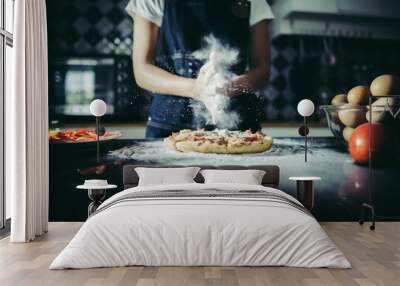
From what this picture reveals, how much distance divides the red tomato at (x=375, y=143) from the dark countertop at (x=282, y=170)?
120 millimetres

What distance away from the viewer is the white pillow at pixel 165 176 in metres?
6.96

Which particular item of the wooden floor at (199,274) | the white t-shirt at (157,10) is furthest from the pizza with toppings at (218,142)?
the wooden floor at (199,274)

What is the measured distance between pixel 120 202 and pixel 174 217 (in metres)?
0.69

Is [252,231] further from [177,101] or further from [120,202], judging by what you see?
[177,101]

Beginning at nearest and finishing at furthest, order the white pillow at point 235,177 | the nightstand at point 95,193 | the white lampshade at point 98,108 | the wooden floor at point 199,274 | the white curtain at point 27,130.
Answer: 1. the wooden floor at point 199,274
2. the white curtain at point 27,130
3. the white pillow at point 235,177
4. the nightstand at point 95,193
5. the white lampshade at point 98,108

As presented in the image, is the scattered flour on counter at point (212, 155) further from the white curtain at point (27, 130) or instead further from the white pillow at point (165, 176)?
the white curtain at point (27, 130)

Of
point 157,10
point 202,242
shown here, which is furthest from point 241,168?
point 202,242

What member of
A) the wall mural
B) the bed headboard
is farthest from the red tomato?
the bed headboard

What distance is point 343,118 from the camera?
25.1ft

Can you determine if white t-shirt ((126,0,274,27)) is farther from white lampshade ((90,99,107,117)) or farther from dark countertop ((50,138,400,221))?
dark countertop ((50,138,400,221))

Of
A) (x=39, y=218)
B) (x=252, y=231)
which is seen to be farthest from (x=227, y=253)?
(x=39, y=218)

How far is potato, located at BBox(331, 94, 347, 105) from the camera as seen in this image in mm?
7656

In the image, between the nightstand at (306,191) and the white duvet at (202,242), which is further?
the nightstand at (306,191)

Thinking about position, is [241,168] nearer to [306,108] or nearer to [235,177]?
[235,177]
